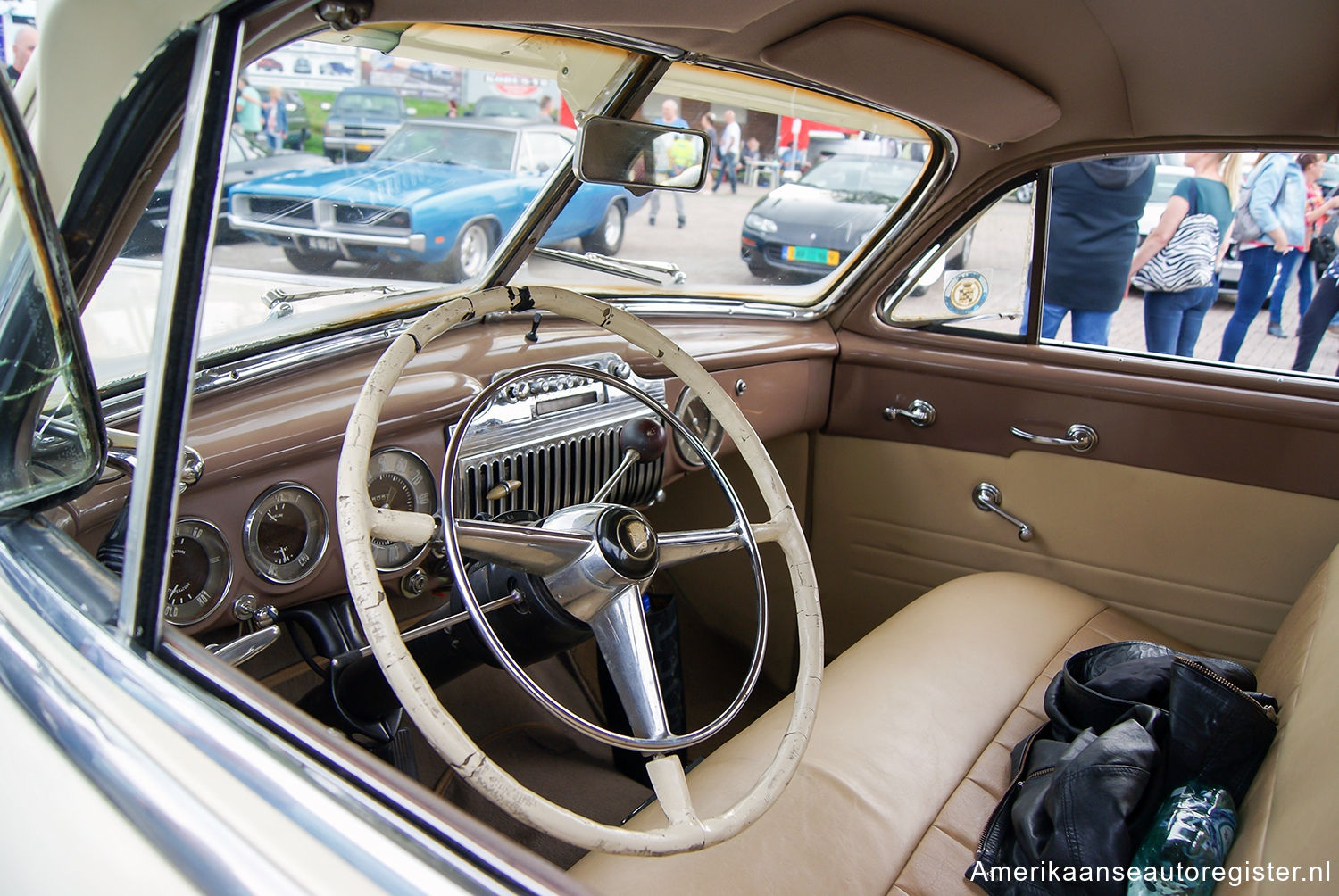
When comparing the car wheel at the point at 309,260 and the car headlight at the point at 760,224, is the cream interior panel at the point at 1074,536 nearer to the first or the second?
the car headlight at the point at 760,224

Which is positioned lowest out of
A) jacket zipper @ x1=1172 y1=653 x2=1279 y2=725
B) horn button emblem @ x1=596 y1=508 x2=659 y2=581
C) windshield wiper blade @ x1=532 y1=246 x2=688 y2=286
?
jacket zipper @ x1=1172 y1=653 x2=1279 y2=725

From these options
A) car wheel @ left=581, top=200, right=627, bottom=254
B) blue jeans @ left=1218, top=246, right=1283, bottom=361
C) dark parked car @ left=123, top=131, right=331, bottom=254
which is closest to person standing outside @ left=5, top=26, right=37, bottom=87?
dark parked car @ left=123, top=131, right=331, bottom=254

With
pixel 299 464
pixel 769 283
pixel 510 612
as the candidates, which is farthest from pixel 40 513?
pixel 769 283

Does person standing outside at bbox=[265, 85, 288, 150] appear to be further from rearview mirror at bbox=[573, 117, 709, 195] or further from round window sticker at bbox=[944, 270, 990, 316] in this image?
round window sticker at bbox=[944, 270, 990, 316]

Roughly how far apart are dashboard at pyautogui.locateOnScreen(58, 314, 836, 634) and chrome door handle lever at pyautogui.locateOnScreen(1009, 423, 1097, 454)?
81 cm

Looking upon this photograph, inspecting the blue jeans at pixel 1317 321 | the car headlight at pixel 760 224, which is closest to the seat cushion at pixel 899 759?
the blue jeans at pixel 1317 321

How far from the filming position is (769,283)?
258 cm

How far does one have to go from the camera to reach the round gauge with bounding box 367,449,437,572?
1522 mm

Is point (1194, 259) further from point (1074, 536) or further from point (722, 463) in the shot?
point (722, 463)

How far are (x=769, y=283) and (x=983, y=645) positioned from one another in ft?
3.85

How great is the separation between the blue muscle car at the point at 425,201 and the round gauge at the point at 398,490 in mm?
383

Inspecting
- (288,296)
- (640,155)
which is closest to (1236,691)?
(640,155)

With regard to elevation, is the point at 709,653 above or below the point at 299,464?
below

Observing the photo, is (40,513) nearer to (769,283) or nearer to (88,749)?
(88,749)
